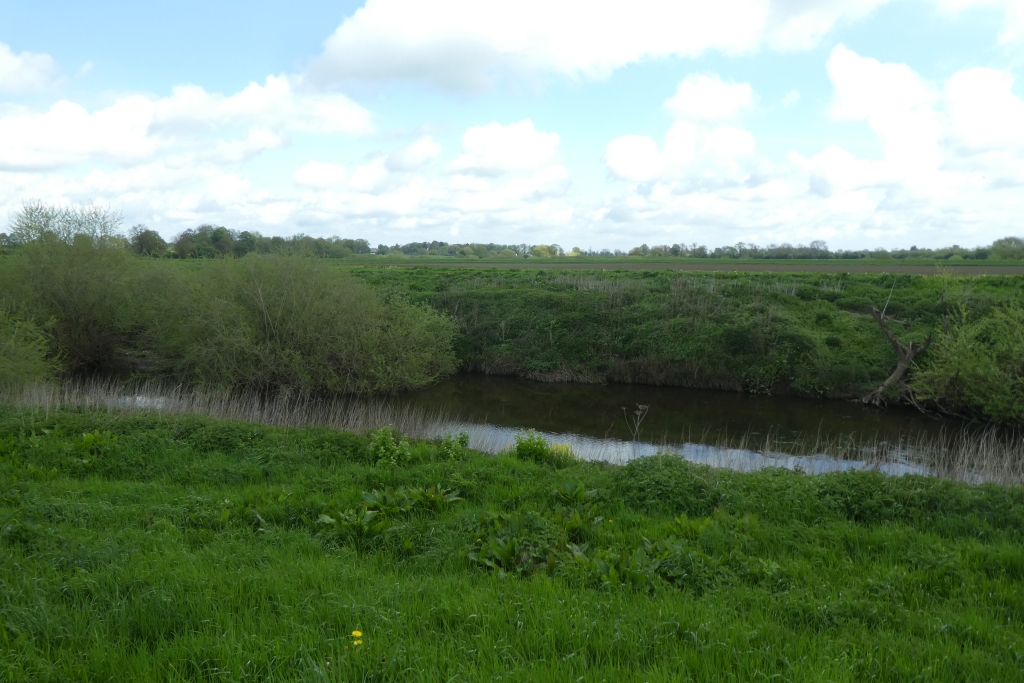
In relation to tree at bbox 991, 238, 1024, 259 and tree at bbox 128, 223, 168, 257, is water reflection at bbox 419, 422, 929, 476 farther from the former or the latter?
tree at bbox 991, 238, 1024, 259

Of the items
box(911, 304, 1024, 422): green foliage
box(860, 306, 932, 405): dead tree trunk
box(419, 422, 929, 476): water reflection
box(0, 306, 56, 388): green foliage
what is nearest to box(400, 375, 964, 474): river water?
box(419, 422, 929, 476): water reflection

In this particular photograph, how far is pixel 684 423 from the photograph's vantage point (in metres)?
20.2

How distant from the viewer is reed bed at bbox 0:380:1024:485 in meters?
13.6

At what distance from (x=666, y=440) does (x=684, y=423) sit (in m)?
2.89

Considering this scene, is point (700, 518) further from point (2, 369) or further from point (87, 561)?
point (2, 369)

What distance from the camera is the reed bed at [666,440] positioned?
13.6 metres

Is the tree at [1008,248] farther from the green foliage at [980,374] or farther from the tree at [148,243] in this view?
the tree at [148,243]

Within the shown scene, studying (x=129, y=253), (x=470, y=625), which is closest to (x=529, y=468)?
(x=470, y=625)

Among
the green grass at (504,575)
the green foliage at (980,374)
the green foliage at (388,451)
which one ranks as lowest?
the green foliage at (388,451)

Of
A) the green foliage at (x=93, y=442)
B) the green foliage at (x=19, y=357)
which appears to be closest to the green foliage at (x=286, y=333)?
the green foliage at (x=19, y=357)

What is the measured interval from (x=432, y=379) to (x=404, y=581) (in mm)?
20149

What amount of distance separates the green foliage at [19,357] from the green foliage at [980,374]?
25.5 meters

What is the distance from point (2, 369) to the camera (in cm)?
1669

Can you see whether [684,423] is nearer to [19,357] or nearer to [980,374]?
[980,374]
